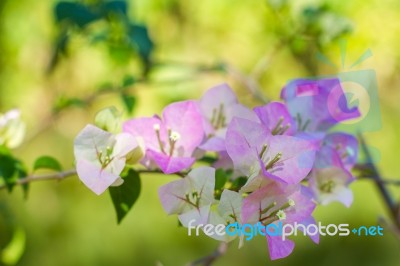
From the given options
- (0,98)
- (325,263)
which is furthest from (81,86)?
(325,263)

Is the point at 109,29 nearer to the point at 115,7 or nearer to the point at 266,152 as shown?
the point at 115,7

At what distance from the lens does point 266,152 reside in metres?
0.45

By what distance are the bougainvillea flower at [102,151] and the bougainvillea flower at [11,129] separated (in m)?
0.19

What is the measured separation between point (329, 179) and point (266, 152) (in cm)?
11

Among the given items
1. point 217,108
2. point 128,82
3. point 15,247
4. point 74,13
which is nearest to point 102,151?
point 217,108

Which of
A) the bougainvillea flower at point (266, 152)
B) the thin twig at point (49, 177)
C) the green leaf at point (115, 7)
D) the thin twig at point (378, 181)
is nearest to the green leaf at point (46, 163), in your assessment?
the thin twig at point (49, 177)

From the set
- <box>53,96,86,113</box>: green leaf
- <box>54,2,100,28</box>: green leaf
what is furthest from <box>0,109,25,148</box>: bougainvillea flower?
<box>54,2,100,28</box>: green leaf

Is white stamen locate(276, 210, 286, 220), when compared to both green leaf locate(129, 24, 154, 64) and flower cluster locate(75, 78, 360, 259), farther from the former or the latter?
green leaf locate(129, 24, 154, 64)

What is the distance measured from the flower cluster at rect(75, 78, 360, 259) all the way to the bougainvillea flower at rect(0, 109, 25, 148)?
0.62 ft

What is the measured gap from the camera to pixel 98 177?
0.45m

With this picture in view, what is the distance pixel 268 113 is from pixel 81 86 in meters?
2.54

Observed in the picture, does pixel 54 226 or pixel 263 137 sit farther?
pixel 54 226

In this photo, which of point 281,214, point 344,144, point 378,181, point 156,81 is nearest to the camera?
→ point 281,214

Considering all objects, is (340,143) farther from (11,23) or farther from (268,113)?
(11,23)
